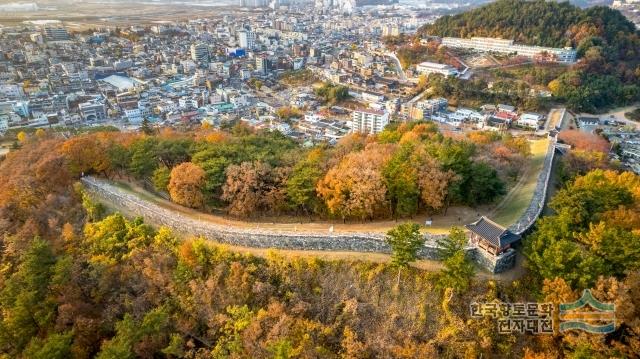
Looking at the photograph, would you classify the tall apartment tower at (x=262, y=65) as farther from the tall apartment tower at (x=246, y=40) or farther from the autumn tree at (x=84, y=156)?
the autumn tree at (x=84, y=156)

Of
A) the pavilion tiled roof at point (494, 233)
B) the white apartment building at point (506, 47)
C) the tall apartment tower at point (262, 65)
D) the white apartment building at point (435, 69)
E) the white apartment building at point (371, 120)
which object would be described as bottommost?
the white apartment building at point (371, 120)

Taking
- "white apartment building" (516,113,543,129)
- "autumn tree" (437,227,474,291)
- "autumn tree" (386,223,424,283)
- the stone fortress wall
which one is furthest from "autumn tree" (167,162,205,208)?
"white apartment building" (516,113,543,129)

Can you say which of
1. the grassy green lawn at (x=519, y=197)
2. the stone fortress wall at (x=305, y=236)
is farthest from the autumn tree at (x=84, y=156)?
the grassy green lawn at (x=519, y=197)

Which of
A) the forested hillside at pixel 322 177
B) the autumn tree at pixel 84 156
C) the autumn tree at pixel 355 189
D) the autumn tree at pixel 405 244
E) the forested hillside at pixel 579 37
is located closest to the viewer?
the autumn tree at pixel 405 244

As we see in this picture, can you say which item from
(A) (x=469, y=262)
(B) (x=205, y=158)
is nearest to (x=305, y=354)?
(A) (x=469, y=262)

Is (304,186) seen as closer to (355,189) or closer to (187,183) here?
(355,189)

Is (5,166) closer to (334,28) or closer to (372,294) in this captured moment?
(372,294)
